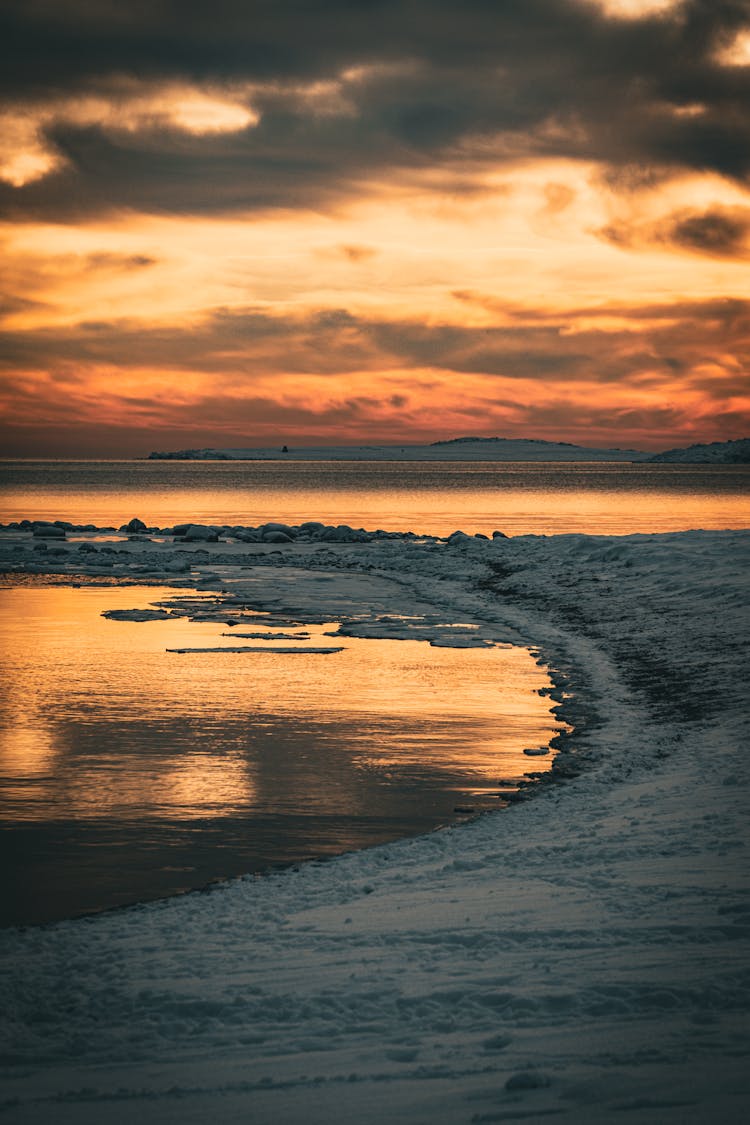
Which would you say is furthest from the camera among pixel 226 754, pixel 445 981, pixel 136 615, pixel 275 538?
pixel 275 538

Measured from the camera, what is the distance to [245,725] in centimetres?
1229

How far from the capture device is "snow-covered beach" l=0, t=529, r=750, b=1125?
4551 mm

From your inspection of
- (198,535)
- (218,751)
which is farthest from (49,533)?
(218,751)

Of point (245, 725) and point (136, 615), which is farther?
point (136, 615)

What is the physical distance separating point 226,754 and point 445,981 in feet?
19.0

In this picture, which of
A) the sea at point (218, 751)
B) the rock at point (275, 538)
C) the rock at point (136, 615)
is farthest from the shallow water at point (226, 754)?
the rock at point (275, 538)

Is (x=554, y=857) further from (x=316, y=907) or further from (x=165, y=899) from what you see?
(x=165, y=899)

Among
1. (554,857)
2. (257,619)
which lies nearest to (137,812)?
(554,857)

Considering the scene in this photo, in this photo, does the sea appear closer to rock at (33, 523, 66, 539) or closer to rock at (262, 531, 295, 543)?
rock at (262, 531, 295, 543)

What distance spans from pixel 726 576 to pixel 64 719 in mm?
15321

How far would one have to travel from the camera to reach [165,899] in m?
7.17

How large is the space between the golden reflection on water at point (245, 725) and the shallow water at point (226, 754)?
33mm

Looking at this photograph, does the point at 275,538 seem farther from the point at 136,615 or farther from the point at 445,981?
the point at 445,981

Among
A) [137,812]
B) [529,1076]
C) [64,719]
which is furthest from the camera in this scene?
[64,719]
